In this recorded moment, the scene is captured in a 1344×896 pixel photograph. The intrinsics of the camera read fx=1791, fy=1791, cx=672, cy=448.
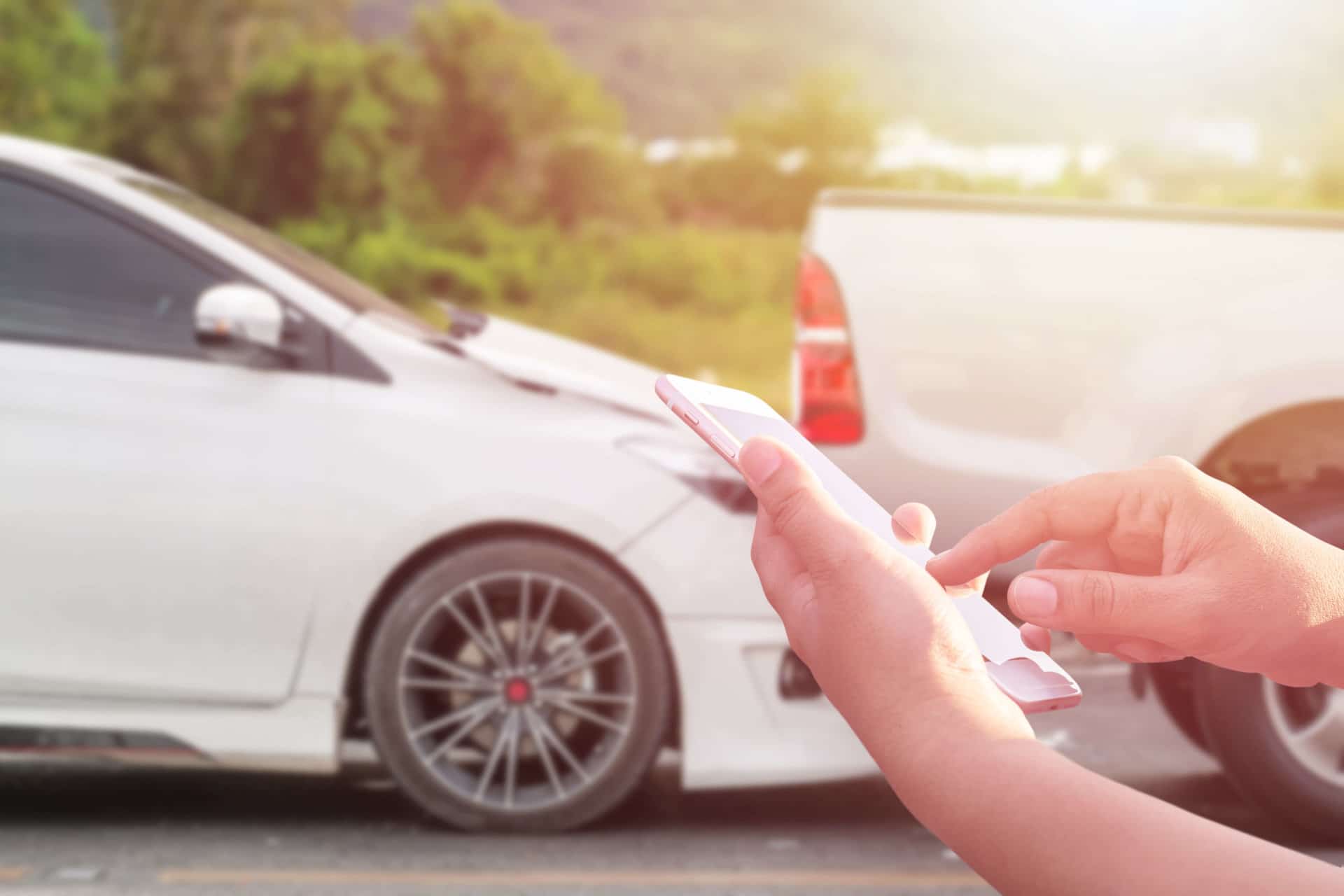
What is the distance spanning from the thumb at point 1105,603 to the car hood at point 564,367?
2850mm

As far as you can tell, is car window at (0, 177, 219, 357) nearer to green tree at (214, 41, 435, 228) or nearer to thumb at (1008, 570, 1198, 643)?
thumb at (1008, 570, 1198, 643)

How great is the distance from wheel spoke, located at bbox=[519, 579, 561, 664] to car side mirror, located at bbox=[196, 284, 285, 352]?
899 mm

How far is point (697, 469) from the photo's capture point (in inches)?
172

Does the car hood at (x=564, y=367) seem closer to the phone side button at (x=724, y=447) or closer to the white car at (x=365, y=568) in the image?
the white car at (x=365, y=568)

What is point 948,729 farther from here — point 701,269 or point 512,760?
point 701,269

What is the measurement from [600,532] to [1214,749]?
5.35 ft

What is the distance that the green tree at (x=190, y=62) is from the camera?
23641mm

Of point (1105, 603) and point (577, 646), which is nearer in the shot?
point (1105, 603)

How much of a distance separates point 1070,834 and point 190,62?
25818 millimetres

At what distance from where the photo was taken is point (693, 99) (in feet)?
112

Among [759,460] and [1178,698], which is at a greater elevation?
[759,460]

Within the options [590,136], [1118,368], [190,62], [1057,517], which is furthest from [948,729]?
[190,62]

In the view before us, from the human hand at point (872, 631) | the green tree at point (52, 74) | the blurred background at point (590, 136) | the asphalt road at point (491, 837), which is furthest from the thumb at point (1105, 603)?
the green tree at point (52, 74)

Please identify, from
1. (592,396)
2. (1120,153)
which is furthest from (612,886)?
(1120,153)
